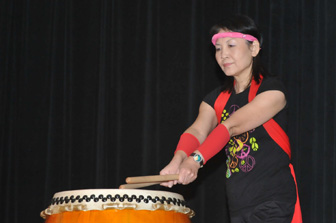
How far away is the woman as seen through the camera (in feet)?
6.49

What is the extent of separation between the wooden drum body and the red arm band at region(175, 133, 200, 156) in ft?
1.41

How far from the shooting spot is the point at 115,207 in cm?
169

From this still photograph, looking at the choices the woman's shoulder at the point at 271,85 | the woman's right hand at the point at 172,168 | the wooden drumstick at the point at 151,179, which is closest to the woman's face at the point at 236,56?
the woman's shoulder at the point at 271,85

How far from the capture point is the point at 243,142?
2.10 m

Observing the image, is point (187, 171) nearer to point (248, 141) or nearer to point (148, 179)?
point (148, 179)

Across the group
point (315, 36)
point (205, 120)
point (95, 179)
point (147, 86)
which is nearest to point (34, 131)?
point (95, 179)

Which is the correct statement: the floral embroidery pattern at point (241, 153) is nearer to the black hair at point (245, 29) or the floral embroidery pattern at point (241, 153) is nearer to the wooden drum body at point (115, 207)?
the black hair at point (245, 29)

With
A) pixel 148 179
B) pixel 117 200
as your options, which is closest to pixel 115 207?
pixel 117 200

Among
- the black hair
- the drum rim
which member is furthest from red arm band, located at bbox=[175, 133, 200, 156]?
the drum rim

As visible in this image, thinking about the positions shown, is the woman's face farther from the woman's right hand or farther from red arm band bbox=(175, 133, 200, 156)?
the woman's right hand

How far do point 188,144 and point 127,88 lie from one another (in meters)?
1.41

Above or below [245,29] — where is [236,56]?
below

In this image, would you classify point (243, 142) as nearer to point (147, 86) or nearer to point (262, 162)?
point (262, 162)

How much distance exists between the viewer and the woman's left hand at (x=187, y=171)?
189 centimetres
